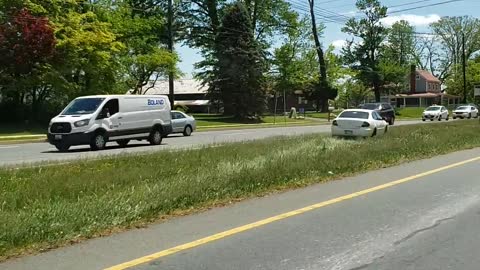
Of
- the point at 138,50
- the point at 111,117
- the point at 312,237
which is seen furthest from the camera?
the point at 138,50

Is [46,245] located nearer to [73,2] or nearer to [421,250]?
[421,250]

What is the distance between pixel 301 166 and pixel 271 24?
63491mm

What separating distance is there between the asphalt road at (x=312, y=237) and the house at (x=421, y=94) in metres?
113

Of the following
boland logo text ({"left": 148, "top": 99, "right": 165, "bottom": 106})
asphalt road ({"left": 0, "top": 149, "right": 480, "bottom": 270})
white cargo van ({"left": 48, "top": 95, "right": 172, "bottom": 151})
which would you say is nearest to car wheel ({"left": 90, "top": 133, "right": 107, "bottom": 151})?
white cargo van ({"left": 48, "top": 95, "right": 172, "bottom": 151})

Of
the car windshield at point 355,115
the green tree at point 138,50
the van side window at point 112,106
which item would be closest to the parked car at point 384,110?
the green tree at point 138,50

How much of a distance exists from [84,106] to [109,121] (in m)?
1.11

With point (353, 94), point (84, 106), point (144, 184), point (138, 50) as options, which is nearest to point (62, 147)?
point (84, 106)

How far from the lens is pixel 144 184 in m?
10.7

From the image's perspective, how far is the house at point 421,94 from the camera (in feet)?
393

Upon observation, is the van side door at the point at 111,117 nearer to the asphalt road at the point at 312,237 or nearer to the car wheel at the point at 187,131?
the car wheel at the point at 187,131

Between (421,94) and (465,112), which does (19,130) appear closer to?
(465,112)

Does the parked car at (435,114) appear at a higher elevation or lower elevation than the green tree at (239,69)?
lower

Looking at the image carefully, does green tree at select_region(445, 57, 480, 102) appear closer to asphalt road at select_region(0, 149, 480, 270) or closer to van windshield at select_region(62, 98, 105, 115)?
van windshield at select_region(62, 98, 105, 115)

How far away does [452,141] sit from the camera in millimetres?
23266
